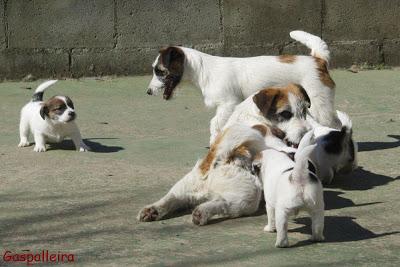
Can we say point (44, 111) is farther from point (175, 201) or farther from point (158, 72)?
point (175, 201)

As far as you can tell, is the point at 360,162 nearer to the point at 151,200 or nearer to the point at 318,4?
the point at 151,200

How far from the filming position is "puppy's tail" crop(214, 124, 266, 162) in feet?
20.0

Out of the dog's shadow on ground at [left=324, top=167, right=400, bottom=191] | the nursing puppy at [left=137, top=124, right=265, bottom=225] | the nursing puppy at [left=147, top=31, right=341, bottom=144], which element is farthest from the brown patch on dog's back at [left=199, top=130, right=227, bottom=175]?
the nursing puppy at [left=147, top=31, right=341, bottom=144]

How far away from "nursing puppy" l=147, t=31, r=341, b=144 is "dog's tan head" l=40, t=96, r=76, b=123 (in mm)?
872

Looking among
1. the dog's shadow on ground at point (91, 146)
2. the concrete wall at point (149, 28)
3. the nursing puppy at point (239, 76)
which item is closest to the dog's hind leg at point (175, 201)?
the nursing puppy at point (239, 76)

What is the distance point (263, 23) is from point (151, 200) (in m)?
6.54

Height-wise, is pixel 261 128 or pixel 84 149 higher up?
pixel 261 128

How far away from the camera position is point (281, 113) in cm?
683

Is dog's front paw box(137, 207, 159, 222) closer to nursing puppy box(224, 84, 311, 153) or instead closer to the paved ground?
the paved ground

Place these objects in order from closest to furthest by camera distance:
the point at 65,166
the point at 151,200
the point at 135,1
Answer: the point at 151,200, the point at 65,166, the point at 135,1

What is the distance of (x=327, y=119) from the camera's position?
8.47 metres

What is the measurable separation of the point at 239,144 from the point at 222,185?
318mm

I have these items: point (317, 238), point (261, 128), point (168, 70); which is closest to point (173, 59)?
point (168, 70)

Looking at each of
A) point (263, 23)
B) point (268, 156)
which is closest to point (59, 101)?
point (268, 156)
